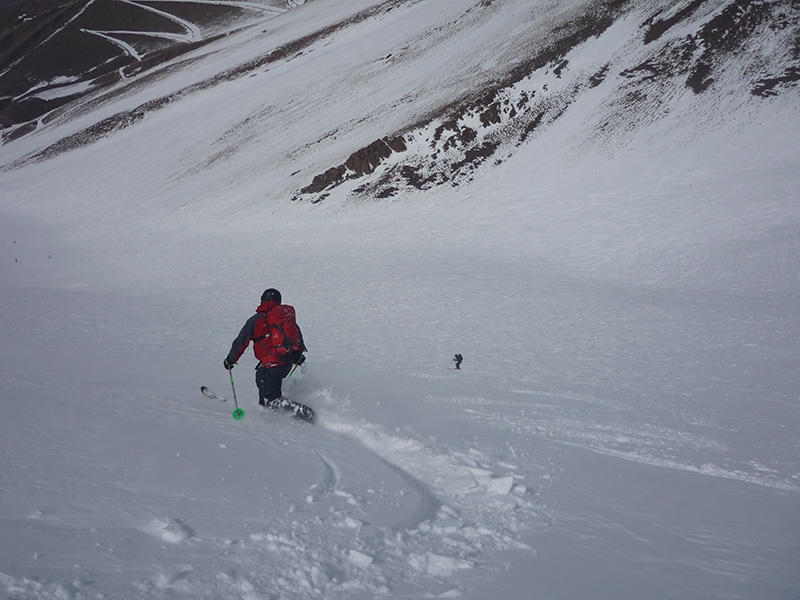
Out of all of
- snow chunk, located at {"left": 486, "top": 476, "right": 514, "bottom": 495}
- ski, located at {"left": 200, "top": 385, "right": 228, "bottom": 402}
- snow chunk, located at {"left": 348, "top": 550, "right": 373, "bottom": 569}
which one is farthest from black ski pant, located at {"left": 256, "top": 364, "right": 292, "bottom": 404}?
snow chunk, located at {"left": 348, "top": 550, "right": 373, "bottom": 569}

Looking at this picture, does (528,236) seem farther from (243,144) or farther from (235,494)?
(243,144)

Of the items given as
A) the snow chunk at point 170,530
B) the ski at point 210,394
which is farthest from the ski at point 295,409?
the snow chunk at point 170,530

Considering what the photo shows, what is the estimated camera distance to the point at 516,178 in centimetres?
2678

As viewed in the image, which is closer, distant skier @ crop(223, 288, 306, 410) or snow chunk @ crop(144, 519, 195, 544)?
snow chunk @ crop(144, 519, 195, 544)

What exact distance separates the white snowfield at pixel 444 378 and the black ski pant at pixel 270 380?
32cm

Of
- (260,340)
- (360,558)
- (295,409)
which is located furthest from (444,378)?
(360,558)

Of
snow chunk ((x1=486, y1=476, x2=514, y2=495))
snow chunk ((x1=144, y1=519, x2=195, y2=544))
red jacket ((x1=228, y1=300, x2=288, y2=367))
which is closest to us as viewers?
Answer: snow chunk ((x1=144, y1=519, x2=195, y2=544))

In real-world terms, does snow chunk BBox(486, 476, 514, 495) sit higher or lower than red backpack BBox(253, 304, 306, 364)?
lower

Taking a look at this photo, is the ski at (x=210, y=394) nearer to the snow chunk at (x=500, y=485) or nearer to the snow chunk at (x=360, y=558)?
the snow chunk at (x=500, y=485)

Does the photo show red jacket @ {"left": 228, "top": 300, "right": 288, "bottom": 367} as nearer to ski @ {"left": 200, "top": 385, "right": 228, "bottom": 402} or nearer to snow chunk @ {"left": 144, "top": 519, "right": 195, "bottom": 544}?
ski @ {"left": 200, "top": 385, "right": 228, "bottom": 402}

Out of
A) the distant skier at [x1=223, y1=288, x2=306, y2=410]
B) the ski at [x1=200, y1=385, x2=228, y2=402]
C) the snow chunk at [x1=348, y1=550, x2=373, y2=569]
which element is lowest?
the snow chunk at [x1=348, y1=550, x2=373, y2=569]

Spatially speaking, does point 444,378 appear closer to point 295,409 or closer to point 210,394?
point 295,409

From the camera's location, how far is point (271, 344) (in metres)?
7.77

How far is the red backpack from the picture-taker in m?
7.73
